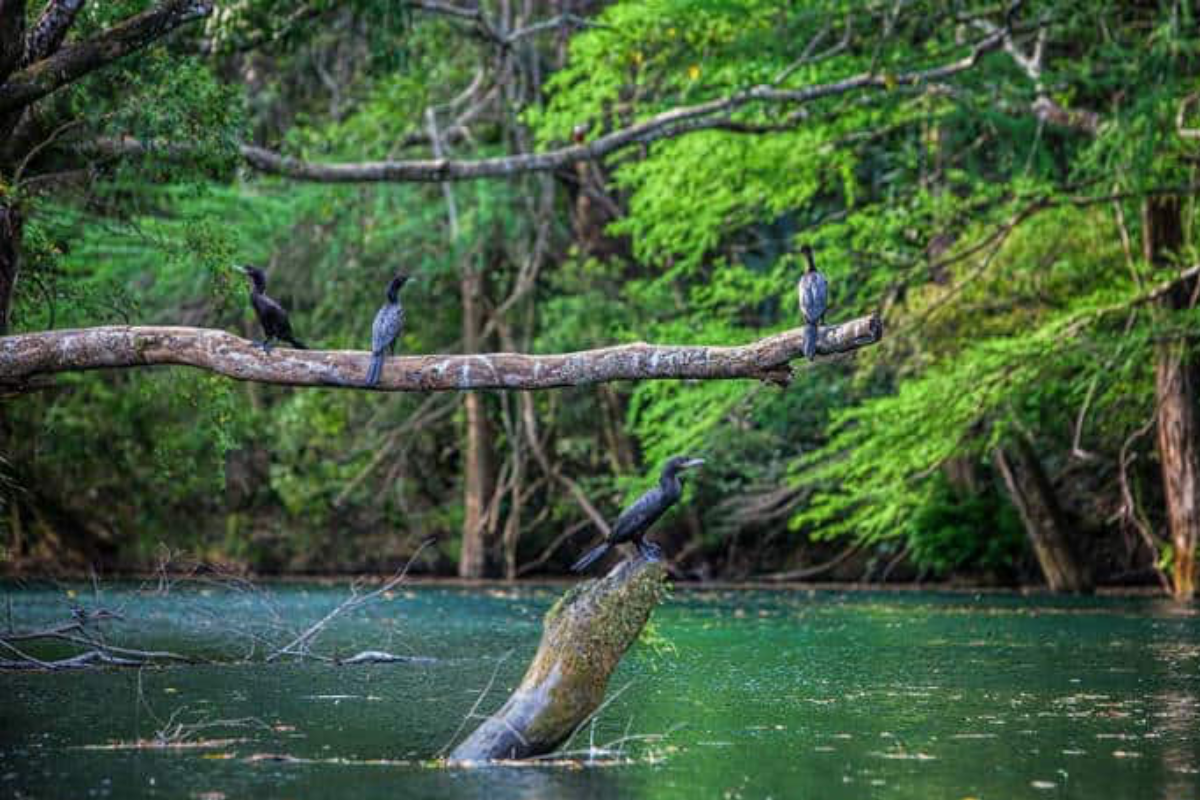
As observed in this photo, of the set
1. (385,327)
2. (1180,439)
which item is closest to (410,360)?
(385,327)

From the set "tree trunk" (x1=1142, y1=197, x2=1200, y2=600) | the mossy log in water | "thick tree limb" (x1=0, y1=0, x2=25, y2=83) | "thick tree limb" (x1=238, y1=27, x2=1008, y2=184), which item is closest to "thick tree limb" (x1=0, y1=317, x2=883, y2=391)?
the mossy log in water

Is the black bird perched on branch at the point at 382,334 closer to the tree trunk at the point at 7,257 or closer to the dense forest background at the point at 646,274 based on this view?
the tree trunk at the point at 7,257

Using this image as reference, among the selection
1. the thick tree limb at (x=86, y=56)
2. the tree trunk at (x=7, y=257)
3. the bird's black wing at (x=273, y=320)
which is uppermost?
the thick tree limb at (x=86, y=56)

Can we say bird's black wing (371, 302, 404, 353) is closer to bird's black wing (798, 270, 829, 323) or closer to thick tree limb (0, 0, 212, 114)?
bird's black wing (798, 270, 829, 323)

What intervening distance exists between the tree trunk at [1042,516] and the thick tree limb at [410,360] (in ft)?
43.3

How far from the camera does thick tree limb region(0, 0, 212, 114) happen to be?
36.7 feet

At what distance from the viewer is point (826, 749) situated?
873 cm

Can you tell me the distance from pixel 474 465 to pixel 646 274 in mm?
4097

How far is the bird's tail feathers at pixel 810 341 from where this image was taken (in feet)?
29.2

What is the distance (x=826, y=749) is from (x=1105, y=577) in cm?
1586

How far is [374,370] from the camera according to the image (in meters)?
9.66

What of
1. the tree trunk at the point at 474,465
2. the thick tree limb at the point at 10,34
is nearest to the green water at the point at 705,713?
the thick tree limb at the point at 10,34

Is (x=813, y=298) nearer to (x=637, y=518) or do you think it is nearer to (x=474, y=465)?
(x=637, y=518)

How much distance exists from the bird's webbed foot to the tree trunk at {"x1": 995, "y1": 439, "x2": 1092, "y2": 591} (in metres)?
13.6
